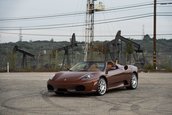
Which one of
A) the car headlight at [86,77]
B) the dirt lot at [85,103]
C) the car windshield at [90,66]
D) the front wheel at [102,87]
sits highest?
the car windshield at [90,66]

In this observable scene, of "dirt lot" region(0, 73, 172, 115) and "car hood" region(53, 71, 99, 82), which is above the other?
"car hood" region(53, 71, 99, 82)

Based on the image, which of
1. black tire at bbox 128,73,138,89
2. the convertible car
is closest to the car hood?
the convertible car

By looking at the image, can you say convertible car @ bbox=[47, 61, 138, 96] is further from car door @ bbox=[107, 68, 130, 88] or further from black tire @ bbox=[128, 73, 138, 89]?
black tire @ bbox=[128, 73, 138, 89]

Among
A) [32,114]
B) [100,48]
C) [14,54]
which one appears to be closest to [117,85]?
[32,114]

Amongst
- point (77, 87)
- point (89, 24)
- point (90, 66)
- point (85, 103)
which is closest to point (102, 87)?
point (77, 87)

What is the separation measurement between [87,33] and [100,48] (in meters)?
16.5

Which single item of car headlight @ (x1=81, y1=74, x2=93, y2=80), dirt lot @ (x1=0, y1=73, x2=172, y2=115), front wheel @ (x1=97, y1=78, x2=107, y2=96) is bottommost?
dirt lot @ (x1=0, y1=73, x2=172, y2=115)

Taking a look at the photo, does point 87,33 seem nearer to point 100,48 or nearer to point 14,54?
point 100,48

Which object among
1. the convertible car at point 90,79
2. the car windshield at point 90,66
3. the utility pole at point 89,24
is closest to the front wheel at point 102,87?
the convertible car at point 90,79

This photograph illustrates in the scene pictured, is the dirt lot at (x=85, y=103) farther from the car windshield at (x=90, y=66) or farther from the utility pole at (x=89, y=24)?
the utility pole at (x=89, y=24)

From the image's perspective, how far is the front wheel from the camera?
1533 centimetres

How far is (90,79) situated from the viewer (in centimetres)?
1518

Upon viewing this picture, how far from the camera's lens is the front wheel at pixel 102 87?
15.3m

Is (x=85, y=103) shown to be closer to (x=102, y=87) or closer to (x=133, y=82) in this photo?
(x=102, y=87)
